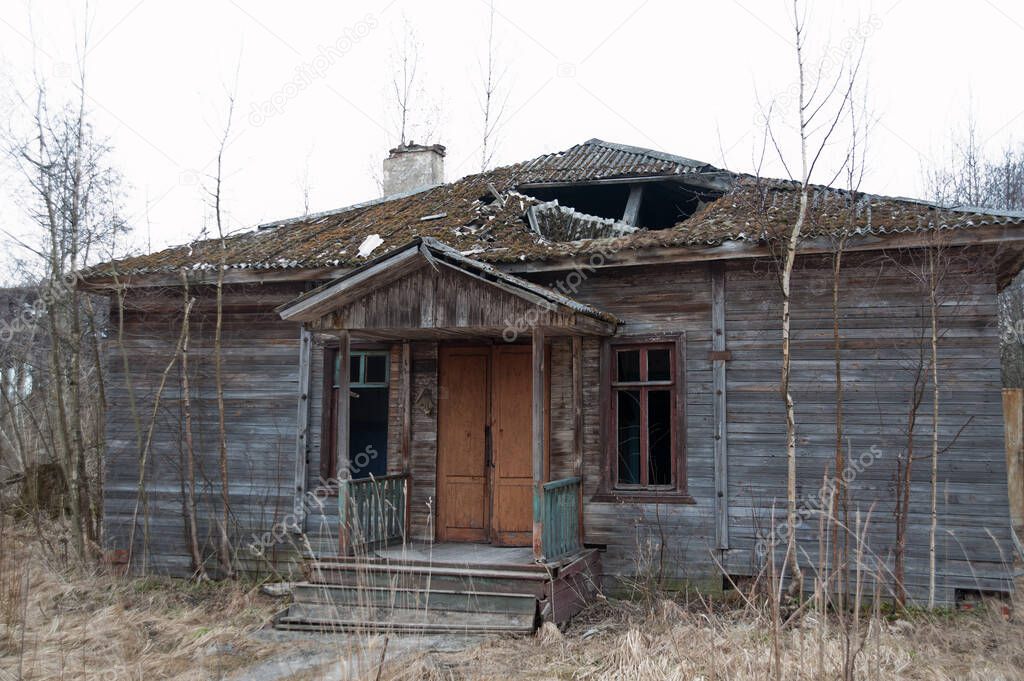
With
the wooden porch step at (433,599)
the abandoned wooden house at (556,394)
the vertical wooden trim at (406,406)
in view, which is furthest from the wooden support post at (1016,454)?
the vertical wooden trim at (406,406)

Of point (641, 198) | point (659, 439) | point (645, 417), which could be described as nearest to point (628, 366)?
point (645, 417)

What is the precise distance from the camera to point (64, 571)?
31.9 feet

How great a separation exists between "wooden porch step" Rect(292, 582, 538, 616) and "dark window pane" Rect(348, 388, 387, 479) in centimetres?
220

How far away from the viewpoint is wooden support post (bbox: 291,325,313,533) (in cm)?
996

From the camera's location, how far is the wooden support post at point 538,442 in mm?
7609

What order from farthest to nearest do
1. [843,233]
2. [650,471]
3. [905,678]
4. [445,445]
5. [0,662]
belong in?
[445,445] → [650,471] → [843,233] → [0,662] → [905,678]

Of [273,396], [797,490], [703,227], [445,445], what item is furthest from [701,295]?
[273,396]

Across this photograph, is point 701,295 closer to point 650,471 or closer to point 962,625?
point 650,471

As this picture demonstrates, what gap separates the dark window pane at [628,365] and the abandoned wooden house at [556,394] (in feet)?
0.08

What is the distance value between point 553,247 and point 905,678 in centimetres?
559

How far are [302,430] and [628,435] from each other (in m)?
4.02

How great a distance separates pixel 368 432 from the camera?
1025 cm

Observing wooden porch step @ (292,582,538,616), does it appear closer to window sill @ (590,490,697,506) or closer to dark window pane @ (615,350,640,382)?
window sill @ (590,490,697,506)

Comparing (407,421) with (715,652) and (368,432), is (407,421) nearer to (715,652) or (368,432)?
(368,432)
